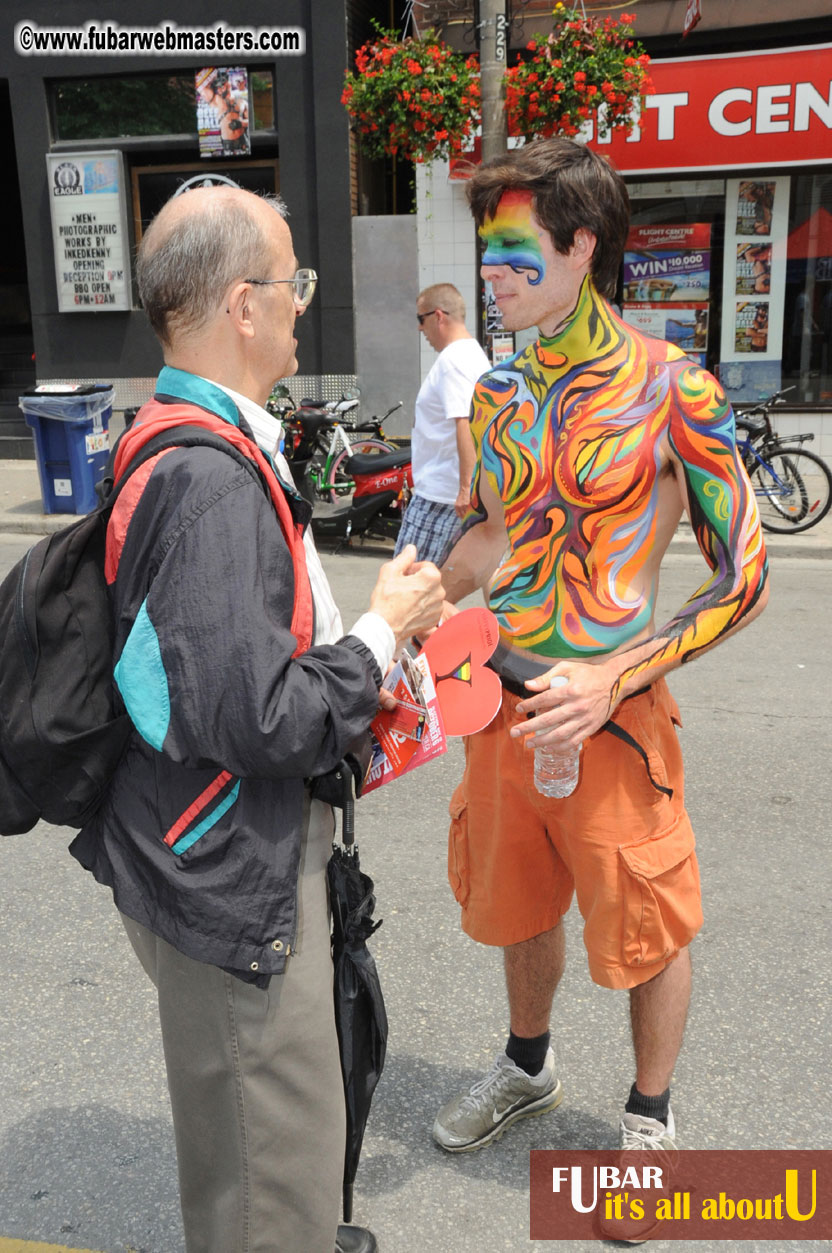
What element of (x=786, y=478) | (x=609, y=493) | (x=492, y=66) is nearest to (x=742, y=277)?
(x=786, y=478)

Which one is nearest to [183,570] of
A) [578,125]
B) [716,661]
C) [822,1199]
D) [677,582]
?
[822,1199]

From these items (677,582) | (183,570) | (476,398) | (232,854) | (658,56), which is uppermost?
(658,56)

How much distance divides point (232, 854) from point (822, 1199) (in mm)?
1572

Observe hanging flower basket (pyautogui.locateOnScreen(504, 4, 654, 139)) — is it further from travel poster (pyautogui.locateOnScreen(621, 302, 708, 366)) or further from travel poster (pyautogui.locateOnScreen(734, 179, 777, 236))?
travel poster (pyautogui.locateOnScreen(621, 302, 708, 366))

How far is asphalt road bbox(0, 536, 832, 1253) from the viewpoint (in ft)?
7.52

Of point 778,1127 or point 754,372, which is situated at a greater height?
point 754,372

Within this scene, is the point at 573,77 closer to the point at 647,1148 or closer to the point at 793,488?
the point at 793,488

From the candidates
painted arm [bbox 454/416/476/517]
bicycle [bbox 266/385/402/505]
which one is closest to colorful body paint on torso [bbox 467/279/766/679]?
painted arm [bbox 454/416/476/517]

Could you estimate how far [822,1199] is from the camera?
2.27 metres

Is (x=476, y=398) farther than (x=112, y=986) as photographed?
No

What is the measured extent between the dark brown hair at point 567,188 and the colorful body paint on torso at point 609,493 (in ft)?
0.37

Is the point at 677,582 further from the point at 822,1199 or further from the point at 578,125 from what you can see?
the point at 822,1199

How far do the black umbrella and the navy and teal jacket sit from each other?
0.50 feet

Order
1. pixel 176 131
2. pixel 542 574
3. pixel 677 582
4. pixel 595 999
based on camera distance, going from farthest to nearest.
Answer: pixel 176 131
pixel 677 582
pixel 595 999
pixel 542 574
